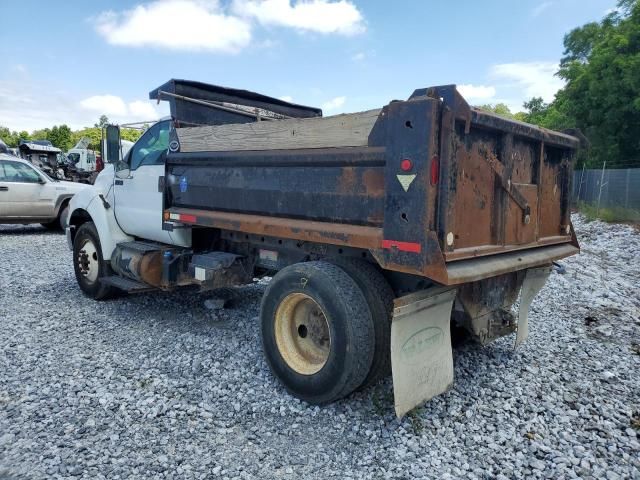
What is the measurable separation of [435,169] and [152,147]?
374 cm

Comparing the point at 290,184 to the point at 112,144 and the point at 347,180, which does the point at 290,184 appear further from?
the point at 112,144

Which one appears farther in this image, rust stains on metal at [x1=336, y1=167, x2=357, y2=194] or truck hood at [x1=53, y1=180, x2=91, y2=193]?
truck hood at [x1=53, y1=180, x2=91, y2=193]

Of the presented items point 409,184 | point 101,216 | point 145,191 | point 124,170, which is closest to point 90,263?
point 101,216

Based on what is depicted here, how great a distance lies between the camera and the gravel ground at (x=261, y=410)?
2998mm

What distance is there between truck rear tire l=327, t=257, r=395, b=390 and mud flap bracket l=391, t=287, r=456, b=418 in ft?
0.77

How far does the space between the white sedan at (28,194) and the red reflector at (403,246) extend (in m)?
11.1

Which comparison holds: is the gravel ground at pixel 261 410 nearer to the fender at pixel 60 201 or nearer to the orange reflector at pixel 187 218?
the orange reflector at pixel 187 218

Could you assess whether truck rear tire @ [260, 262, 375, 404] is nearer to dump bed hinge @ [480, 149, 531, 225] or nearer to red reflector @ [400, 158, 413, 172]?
red reflector @ [400, 158, 413, 172]

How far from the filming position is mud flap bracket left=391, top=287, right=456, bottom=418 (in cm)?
324

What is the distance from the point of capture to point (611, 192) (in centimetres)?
2016

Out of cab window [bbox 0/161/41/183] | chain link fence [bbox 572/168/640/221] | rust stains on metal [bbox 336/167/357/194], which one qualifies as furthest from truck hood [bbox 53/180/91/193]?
chain link fence [bbox 572/168/640/221]

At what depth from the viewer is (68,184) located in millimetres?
13062

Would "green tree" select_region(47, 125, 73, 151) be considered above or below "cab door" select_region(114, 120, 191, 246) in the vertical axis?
above

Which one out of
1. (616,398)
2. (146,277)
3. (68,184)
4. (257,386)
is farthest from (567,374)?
(68,184)
